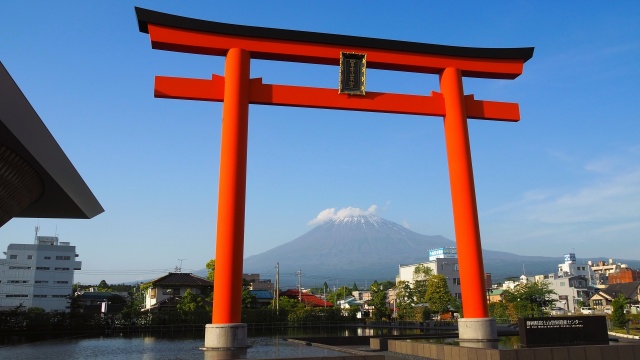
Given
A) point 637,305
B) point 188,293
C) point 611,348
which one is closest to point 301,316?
point 188,293

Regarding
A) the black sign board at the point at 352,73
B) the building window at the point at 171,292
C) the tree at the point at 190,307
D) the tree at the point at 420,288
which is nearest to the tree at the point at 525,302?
the tree at the point at 420,288

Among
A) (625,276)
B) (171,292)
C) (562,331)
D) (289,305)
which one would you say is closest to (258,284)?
(289,305)

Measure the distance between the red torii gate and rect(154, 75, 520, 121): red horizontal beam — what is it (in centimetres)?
2

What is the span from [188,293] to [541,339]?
997 inches

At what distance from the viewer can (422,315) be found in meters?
35.2

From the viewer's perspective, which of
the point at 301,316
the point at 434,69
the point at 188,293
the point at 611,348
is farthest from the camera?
the point at 301,316

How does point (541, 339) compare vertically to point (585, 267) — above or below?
below

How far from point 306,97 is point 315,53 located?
1.21 m

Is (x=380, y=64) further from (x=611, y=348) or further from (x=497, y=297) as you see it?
(x=497, y=297)

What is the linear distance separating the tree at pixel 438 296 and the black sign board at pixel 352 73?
26.9m

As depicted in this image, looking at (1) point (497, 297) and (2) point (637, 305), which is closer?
(2) point (637, 305)

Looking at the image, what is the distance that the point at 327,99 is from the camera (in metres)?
12.1

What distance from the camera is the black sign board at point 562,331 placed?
10305mm

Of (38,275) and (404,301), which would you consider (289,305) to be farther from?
(38,275)
